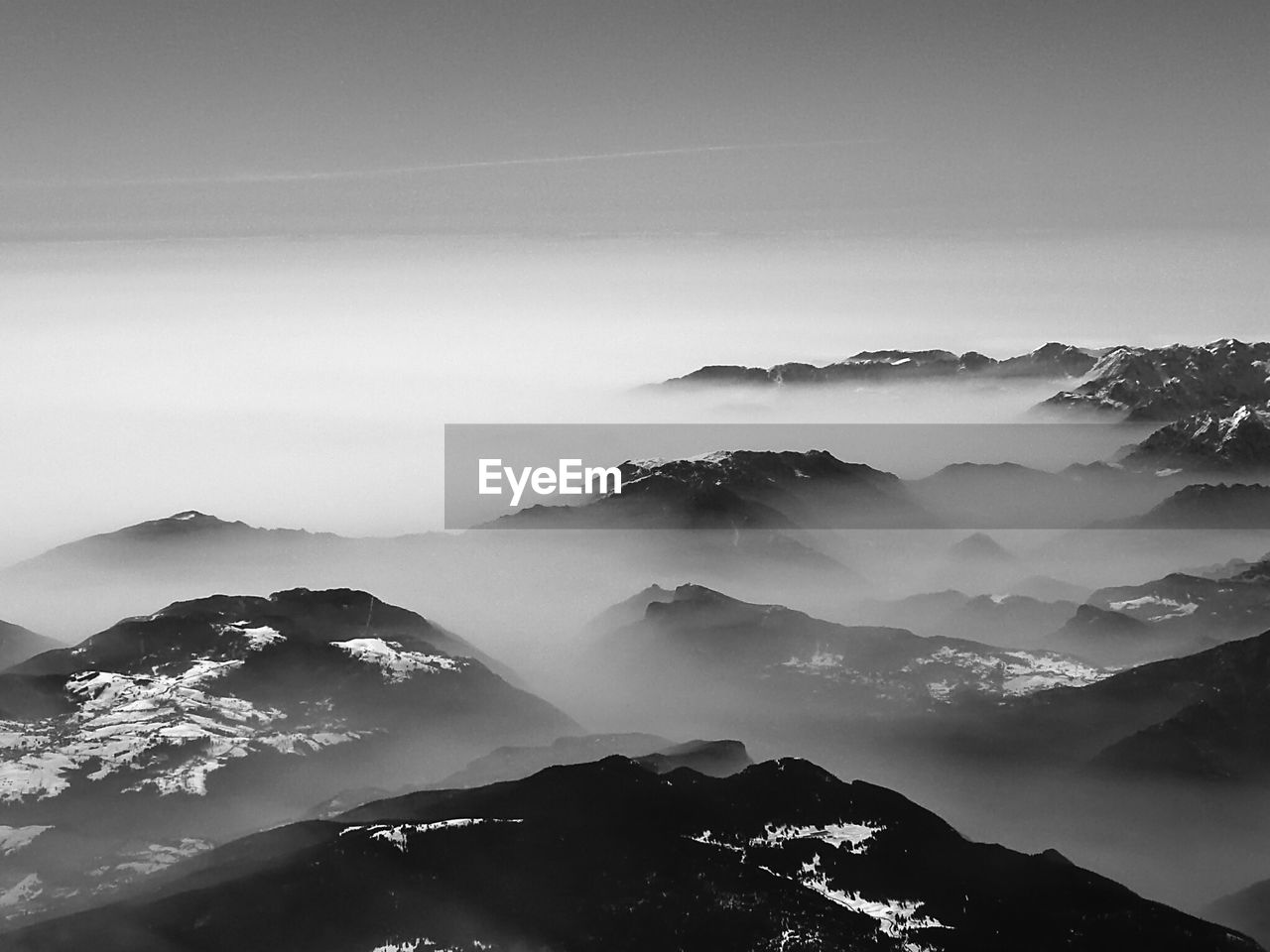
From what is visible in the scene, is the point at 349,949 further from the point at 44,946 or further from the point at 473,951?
the point at 44,946

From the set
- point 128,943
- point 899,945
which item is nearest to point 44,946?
point 128,943

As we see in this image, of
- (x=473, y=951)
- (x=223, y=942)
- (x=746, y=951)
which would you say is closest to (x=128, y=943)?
(x=223, y=942)

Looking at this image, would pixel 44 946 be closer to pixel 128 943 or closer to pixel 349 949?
pixel 128 943

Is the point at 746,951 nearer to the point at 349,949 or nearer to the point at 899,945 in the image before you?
the point at 899,945

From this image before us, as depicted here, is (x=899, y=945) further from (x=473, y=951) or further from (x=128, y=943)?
(x=128, y=943)

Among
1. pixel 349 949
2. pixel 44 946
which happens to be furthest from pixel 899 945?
pixel 44 946
